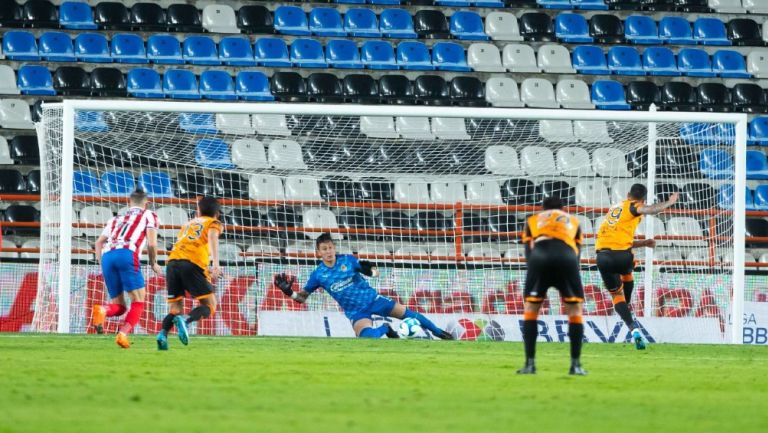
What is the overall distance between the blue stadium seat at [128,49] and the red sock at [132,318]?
11.4 meters

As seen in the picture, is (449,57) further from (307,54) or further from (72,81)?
(72,81)

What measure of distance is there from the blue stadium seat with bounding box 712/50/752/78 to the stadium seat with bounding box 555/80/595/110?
3.38 metres

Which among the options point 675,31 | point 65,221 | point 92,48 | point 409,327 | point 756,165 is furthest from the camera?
point 675,31

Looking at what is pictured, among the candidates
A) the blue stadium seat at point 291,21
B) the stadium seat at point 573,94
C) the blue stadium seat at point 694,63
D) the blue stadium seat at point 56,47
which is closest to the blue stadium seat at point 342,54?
the blue stadium seat at point 291,21

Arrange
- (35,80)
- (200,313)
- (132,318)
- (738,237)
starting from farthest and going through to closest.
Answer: (35,80), (738,237), (200,313), (132,318)

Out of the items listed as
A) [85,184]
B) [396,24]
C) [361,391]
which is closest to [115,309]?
[85,184]

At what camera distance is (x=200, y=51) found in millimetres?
25328

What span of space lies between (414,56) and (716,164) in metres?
7.79

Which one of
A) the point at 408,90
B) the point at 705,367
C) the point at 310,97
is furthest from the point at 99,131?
the point at 705,367

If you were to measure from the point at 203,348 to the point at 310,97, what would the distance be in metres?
11.4

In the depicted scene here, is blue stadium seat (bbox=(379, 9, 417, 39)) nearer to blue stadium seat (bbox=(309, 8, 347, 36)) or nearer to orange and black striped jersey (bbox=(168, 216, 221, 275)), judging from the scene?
blue stadium seat (bbox=(309, 8, 347, 36))

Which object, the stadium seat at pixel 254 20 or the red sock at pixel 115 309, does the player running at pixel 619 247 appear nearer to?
the red sock at pixel 115 309

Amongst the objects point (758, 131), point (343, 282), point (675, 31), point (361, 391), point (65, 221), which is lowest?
point (361, 391)

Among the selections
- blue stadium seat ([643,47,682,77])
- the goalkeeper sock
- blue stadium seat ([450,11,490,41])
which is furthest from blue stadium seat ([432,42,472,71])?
the goalkeeper sock
